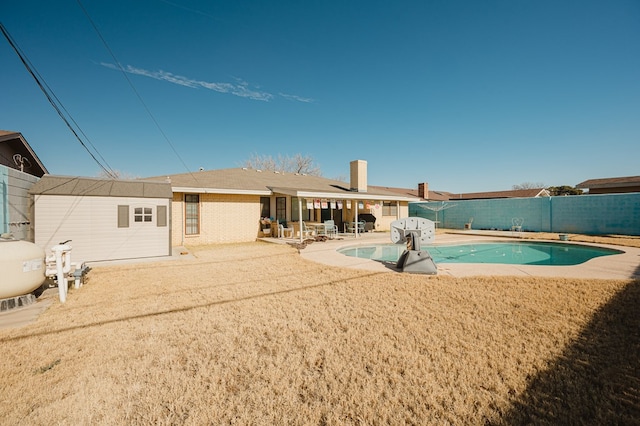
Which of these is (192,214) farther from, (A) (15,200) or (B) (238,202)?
(A) (15,200)

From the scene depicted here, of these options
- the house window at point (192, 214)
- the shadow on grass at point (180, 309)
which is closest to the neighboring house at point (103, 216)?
the house window at point (192, 214)

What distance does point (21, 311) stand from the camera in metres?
4.91

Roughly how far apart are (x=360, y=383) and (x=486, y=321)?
8.72ft

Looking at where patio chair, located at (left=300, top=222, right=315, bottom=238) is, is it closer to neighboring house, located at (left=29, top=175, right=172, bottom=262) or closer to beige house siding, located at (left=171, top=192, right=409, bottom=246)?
beige house siding, located at (left=171, top=192, right=409, bottom=246)

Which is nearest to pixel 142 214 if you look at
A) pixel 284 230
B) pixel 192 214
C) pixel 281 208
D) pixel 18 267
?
pixel 192 214

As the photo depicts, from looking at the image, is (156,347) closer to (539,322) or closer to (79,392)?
(79,392)

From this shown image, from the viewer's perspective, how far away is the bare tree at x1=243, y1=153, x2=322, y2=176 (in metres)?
41.1

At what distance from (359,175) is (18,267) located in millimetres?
16438

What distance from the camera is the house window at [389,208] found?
21156 mm

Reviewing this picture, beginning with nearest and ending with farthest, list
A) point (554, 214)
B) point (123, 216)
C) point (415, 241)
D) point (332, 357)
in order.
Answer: point (332, 357), point (415, 241), point (123, 216), point (554, 214)

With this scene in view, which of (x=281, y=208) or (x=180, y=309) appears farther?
(x=281, y=208)

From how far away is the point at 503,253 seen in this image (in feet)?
41.8

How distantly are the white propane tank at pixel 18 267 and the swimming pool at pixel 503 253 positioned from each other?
9358mm

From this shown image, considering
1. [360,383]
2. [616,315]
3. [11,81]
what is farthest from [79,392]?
[11,81]
